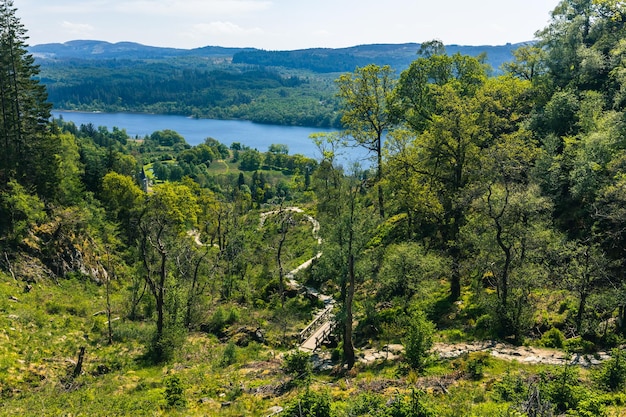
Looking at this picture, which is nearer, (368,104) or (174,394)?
(174,394)

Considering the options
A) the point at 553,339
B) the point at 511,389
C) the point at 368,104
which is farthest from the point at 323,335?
the point at 368,104

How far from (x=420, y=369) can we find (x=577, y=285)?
8.25m

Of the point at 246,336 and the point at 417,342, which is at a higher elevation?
the point at 417,342

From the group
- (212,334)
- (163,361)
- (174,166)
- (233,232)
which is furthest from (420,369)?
(174,166)

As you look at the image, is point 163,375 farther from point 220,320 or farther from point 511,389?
point 511,389

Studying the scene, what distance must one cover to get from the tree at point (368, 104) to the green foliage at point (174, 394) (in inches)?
1056

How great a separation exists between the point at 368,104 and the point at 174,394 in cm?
3157

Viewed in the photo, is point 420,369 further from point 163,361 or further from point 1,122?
point 1,122

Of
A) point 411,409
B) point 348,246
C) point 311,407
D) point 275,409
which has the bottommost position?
point 275,409

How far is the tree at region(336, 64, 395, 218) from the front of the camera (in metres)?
41.5

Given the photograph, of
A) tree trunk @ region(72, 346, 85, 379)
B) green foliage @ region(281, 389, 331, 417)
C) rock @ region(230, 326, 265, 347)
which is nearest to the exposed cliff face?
tree trunk @ region(72, 346, 85, 379)

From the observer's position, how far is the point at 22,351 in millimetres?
21594

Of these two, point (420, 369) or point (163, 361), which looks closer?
point (420, 369)

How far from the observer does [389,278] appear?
24.9m
